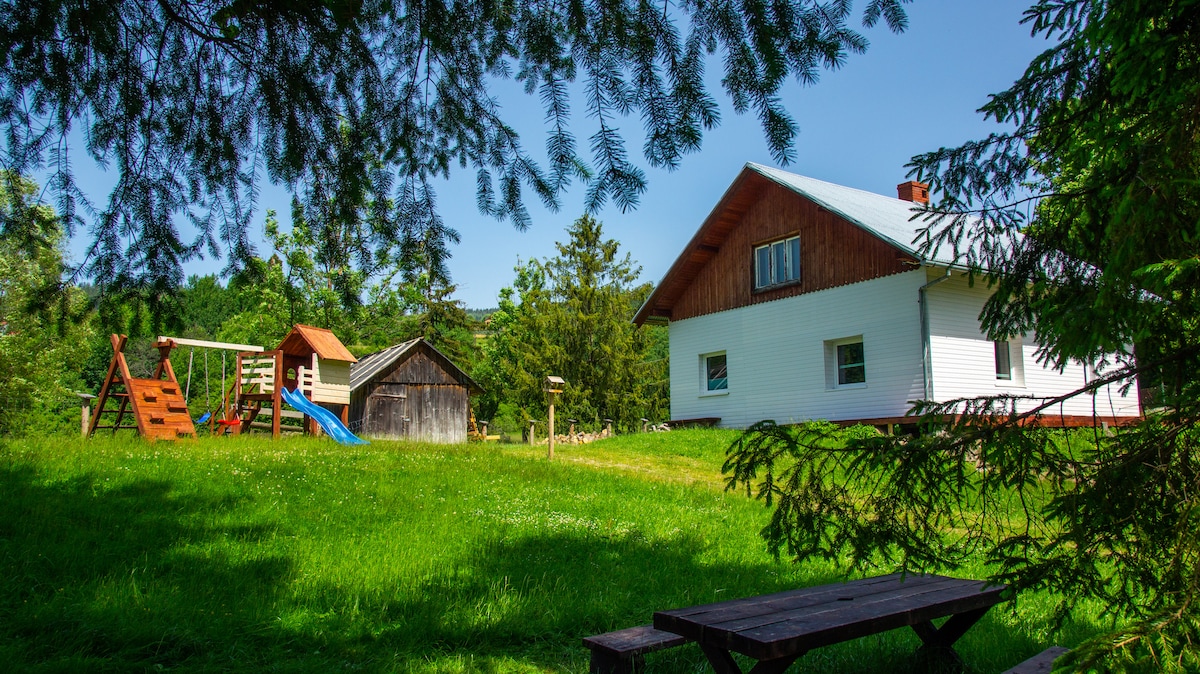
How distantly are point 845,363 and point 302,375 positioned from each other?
13.3 m

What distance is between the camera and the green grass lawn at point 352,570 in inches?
170

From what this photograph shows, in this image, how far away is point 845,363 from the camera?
18000mm

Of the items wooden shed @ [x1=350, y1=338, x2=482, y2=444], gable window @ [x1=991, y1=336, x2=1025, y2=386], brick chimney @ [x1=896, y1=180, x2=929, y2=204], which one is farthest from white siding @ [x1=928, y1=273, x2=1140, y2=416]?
wooden shed @ [x1=350, y1=338, x2=482, y2=444]

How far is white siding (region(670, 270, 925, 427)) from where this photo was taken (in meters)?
16.4

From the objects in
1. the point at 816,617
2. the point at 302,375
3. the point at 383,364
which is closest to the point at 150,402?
the point at 302,375

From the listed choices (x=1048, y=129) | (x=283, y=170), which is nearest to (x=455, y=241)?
(x=283, y=170)

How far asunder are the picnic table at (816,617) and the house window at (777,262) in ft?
49.1

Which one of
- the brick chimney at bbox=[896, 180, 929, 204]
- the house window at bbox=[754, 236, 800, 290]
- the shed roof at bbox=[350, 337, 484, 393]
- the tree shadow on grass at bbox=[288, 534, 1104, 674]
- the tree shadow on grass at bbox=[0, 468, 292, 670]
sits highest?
the brick chimney at bbox=[896, 180, 929, 204]

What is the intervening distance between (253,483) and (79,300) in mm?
4667

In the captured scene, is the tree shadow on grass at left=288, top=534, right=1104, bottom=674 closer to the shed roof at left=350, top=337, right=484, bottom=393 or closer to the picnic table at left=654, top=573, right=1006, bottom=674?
the picnic table at left=654, top=573, right=1006, bottom=674

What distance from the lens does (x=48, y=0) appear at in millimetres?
3684

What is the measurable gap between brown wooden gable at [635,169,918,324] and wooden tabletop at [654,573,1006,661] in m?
12.4

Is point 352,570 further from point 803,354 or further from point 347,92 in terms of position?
point 803,354

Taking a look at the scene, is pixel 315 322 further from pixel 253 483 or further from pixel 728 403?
pixel 253 483
